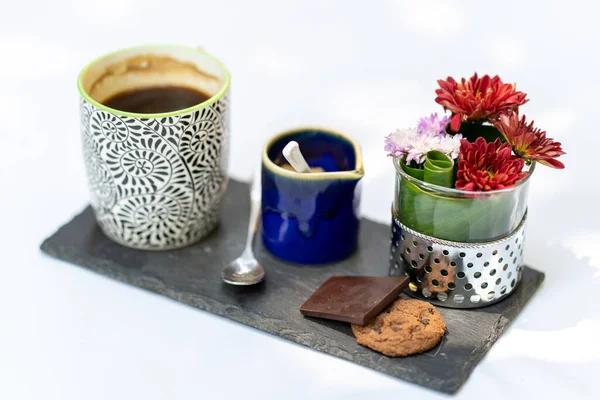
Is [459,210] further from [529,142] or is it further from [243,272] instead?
[243,272]

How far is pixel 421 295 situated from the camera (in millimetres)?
1558

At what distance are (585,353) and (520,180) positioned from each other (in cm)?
30

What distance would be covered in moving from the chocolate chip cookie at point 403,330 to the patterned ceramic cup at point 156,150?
0.39 m

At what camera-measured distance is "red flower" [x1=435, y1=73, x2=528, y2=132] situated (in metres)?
1.50

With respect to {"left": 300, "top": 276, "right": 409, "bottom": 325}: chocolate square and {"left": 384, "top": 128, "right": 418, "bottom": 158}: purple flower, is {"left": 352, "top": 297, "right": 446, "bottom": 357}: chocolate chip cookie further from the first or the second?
{"left": 384, "top": 128, "right": 418, "bottom": 158}: purple flower

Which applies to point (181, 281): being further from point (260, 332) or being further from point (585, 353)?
point (585, 353)

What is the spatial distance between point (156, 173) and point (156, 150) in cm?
5

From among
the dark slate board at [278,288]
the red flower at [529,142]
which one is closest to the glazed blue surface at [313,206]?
the dark slate board at [278,288]

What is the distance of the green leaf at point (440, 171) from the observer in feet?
4.74

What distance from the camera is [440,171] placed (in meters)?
1.44

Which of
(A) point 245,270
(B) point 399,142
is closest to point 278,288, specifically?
(A) point 245,270

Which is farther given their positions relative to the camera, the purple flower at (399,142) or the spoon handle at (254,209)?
the spoon handle at (254,209)

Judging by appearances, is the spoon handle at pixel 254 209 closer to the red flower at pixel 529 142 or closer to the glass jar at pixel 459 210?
the glass jar at pixel 459 210

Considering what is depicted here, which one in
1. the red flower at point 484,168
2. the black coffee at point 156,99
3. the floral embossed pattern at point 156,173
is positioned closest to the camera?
the red flower at point 484,168
